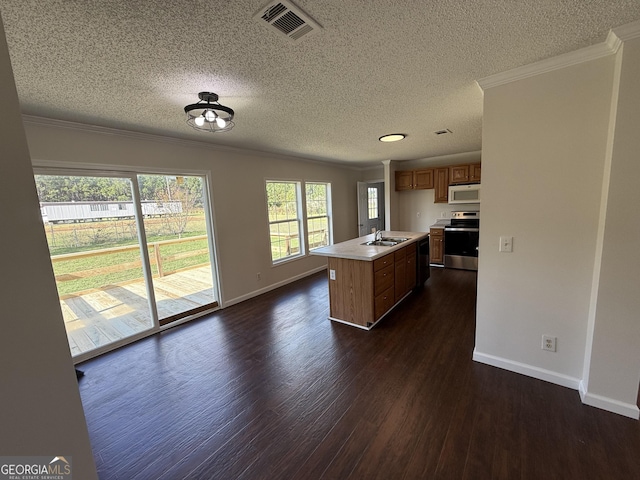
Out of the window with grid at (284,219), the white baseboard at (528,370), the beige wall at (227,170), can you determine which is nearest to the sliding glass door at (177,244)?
the beige wall at (227,170)

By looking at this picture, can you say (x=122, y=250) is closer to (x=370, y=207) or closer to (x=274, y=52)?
(x=274, y=52)

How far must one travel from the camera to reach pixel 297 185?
5.36 m

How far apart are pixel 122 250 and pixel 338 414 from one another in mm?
2950

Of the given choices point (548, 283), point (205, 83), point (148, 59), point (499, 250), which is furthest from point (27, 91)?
point (548, 283)

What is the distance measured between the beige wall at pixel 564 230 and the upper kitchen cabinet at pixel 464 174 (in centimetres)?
357

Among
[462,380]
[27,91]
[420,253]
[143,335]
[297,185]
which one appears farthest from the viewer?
[297,185]

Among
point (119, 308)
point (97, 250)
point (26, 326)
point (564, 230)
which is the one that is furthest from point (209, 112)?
point (564, 230)

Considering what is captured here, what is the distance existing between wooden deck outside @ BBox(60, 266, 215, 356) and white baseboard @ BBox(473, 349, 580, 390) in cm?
359

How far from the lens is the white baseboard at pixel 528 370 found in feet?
6.76

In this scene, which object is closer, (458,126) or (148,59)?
(148,59)

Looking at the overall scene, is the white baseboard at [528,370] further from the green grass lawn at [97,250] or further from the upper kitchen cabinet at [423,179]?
the upper kitchen cabinet at [423,179]

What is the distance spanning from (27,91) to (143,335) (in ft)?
8.52

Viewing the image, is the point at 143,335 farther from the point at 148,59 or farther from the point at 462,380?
the point at 462,380

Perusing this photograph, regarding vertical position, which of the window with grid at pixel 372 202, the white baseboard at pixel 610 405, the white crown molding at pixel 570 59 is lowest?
the white baseboard at pixel 610 405
